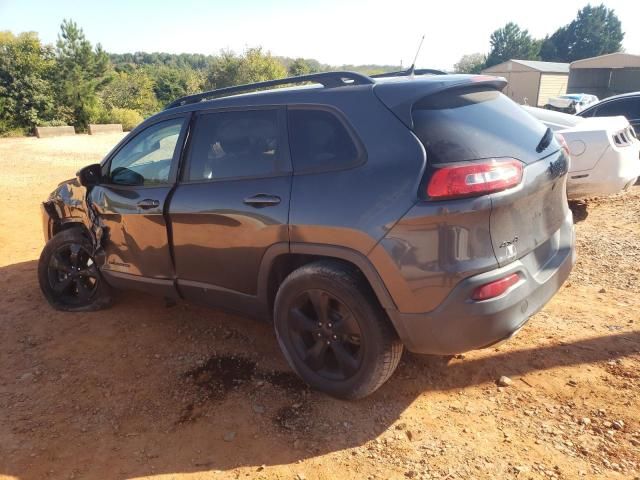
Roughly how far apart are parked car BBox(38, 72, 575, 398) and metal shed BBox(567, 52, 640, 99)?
3589 centimetres

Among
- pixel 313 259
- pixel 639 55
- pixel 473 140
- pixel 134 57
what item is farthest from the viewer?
pixel 134 57

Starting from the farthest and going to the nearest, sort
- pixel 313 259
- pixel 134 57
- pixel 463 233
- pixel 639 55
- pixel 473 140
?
pixel 134 57 < pixel 639 55 < pixel 313 259 < pixel 473 140 < pixel 463 233

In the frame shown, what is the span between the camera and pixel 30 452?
8.51 ft

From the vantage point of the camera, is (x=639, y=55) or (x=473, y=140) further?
(x=639, y=55)

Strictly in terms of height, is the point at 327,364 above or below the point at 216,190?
below

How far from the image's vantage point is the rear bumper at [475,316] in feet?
7.52

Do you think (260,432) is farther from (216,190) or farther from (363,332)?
(216,190)

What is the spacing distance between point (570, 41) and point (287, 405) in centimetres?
9327

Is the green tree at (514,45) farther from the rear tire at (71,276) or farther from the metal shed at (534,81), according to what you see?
the rear tire at (71,276)

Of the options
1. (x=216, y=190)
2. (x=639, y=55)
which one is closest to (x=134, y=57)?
(x=639, y=55)

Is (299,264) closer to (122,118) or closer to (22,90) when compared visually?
(22,90)

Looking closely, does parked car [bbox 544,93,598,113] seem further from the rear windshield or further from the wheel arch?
the wheel arch

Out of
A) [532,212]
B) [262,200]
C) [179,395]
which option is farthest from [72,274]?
[532,212]

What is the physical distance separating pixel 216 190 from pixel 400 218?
1350 millimetres
